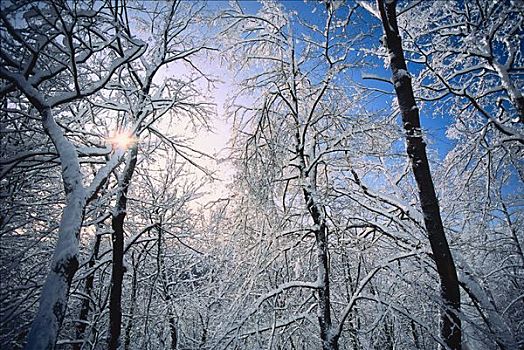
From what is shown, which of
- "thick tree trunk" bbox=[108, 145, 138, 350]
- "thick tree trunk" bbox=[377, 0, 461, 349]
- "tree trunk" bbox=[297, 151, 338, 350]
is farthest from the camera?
"thick tree trunk" bbox=[108, 145, 138, 350]

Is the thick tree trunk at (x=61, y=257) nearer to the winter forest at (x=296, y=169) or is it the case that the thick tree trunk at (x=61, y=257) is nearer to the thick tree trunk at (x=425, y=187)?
the winter forest at (x=296, y=169)

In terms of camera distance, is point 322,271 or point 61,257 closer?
point 61,257

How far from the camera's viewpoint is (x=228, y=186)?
5.18m

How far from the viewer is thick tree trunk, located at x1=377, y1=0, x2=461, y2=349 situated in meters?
2.96

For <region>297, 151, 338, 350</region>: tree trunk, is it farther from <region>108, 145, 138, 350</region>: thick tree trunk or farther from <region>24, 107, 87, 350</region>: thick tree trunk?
<region>108, 145, 138, 350</region>: thick tree trunk

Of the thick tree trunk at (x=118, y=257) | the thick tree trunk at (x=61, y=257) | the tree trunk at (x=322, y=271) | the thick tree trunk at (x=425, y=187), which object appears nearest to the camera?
the thick tree trunk at (x=61, y=257)

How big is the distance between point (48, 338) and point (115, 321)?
149 inches

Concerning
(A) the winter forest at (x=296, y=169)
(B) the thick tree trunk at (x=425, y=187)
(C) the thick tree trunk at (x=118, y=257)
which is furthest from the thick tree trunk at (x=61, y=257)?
(B) the thick tree trunk at (x=425, y=187)

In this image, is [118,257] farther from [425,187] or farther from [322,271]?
[425,187]

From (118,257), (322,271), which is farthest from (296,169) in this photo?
(118,257)

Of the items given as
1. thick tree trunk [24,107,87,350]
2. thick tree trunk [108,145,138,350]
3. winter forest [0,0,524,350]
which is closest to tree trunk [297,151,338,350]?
winter forest [0,0,524,350]

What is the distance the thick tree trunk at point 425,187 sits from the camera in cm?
296

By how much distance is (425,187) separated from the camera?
3.10m

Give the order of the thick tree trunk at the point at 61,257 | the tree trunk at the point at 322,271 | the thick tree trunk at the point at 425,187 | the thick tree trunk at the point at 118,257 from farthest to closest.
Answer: the thick tree trunk at the point at 118,257, the tree trunk at the point at 322,271, the thick tree trunk at the point at 425,187, the thick tree trunk at the point at 61,257
